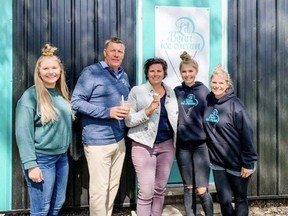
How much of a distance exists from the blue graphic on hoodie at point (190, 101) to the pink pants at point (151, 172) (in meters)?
0.40

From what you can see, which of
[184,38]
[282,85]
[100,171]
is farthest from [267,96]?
[100,171]

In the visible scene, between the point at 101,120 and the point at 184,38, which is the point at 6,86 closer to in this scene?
the point at 101,120

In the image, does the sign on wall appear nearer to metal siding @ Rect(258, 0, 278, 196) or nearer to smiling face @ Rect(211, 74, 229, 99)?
Answer: metal siding @ Rect(258, 0, 278, 196)

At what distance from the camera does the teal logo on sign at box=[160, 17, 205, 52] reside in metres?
4.53

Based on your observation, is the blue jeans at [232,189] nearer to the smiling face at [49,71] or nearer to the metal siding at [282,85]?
the metal siding at [282,85]

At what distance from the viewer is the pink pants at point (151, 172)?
12.2 ft

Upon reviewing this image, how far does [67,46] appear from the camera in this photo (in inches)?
169

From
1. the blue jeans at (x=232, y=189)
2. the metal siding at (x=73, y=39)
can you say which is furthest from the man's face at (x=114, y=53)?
the blue jeans at (x=232, y=189)

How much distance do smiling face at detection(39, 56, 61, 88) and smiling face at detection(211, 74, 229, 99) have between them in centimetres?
144

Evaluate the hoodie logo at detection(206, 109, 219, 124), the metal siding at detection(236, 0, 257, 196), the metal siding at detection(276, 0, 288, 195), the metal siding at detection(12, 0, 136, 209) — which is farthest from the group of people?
the metal siding at detection(276, 0, 288, 195)

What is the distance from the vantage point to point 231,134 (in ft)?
11.6

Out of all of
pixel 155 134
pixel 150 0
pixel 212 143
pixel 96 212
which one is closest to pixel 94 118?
pixel 155 134

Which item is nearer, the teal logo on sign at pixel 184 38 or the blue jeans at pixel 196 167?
the blue jeans at pixel 196 167

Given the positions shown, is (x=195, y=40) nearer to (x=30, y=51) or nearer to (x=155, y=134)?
(x=155, y=134)
